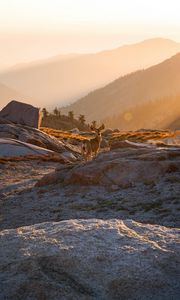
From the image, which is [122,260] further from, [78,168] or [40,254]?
[78,168]

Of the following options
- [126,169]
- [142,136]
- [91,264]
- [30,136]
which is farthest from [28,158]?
[142,136]

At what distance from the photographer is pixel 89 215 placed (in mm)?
17094

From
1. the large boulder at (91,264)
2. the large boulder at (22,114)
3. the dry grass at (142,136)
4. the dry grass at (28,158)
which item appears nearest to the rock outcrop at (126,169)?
the dry grass at (28,158)

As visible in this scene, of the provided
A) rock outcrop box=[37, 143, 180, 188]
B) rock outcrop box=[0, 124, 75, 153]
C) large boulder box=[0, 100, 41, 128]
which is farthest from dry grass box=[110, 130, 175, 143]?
Answer: rock outcrop box=[37, 143, 180, 188]

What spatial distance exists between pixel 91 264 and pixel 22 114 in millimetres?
46906

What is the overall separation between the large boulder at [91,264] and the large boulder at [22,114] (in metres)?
44.9

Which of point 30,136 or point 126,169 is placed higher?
point 126,169

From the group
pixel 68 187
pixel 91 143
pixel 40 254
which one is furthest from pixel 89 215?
pixel 91 143

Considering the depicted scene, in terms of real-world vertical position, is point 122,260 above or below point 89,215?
above

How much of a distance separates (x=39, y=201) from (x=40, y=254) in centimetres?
1371

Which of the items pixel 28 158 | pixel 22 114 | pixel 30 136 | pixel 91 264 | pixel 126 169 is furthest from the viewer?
pixel 22 114

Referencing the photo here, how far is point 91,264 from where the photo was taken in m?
6.74

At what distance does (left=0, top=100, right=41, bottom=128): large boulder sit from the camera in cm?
5238

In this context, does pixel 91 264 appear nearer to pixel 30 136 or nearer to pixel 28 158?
pixel 28 158
